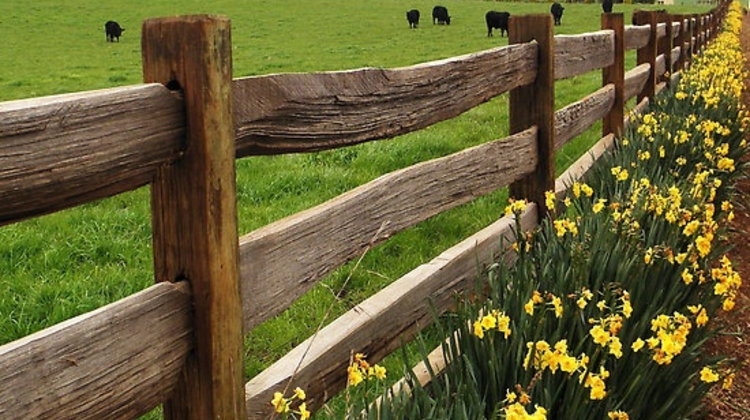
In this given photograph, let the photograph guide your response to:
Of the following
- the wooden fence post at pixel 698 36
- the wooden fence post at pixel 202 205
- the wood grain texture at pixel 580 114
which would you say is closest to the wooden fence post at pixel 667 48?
the wood grain texture at pixel 580 114

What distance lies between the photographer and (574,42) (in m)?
4.71

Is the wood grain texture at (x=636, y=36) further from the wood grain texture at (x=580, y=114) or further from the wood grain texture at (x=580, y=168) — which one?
the wood grain texture at (x=580, y=168)

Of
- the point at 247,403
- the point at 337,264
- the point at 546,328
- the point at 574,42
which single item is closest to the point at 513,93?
the point at 574,42

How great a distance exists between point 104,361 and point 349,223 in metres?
1.05

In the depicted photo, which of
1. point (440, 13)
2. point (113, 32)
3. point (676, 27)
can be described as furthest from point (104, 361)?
point (440, 13)

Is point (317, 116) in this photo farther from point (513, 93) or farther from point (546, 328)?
point (513, 93)

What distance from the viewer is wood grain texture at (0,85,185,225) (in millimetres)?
1357

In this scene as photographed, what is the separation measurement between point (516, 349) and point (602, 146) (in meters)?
3.77

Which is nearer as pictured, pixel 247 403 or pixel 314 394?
pixel 247 403

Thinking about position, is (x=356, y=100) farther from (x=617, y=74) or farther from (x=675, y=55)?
(x=675, y=55)

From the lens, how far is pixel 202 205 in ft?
5.49

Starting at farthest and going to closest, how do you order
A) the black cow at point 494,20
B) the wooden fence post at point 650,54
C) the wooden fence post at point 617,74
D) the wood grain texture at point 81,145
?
the black cow at point 494,20 → the wooden fence post at point 650,54 → the wooden fence post at point 617,74 → the wood grain texture at point 81,145

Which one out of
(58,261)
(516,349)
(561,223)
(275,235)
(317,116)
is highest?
(317,116)

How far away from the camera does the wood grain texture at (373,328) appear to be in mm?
2195
